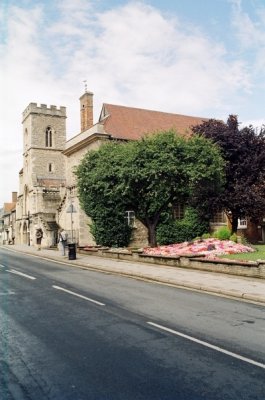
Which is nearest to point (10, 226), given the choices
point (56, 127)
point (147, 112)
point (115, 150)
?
point (56, 127)

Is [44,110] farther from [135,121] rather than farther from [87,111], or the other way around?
[135,121]

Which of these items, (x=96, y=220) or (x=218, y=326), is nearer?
(x=218, y=326)

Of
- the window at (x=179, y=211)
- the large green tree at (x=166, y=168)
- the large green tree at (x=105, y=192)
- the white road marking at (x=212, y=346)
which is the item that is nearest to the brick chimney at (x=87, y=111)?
the large green tree at (x=105, y=192)

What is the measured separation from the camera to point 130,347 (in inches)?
304

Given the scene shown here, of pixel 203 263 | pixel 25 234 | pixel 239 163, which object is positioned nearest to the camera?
pixel 203 263

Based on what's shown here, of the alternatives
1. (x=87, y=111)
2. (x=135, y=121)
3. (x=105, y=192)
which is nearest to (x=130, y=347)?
(x=105, y=192)

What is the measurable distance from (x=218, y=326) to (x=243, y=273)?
781 centimetres

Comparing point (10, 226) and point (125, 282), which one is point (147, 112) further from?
point (10, 226)

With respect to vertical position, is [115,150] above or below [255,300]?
above

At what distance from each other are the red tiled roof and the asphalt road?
3264 cm

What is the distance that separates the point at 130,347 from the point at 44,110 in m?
63.3

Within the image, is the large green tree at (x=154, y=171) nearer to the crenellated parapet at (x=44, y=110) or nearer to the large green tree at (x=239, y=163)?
the large green tree at (x=239, y=163)

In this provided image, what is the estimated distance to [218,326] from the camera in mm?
9398

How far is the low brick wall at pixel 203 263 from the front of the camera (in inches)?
648
